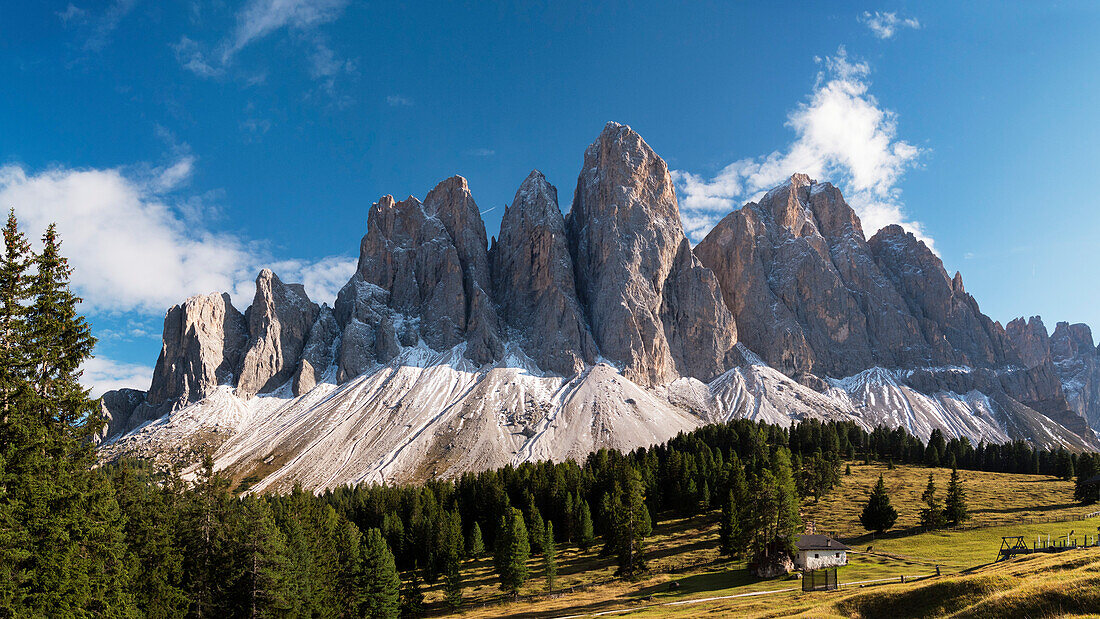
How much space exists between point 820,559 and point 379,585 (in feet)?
136

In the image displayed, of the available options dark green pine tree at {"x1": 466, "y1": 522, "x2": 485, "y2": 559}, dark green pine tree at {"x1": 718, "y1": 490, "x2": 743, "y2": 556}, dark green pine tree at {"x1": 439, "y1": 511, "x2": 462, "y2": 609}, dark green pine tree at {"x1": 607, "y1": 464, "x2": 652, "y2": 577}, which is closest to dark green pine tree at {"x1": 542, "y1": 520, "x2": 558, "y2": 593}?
dark green pine tree at {"x1": 607, "y1": 464, "x2": 652, "y2": 577}

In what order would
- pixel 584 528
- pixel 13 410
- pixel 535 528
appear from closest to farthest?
pixel 13 410
pixel 535 528
pixel 584 528

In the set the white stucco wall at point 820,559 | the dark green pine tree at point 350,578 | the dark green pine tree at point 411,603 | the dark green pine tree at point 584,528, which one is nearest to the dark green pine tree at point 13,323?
the dark green pine tree at point 350,578

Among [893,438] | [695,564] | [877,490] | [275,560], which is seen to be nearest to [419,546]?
[695,564]

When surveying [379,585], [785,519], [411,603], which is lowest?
[411,603]

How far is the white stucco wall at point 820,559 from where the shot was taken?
191ft

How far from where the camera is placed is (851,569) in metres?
56.0

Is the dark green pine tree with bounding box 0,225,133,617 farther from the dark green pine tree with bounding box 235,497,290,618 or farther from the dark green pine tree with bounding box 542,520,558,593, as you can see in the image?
the dark green pine tree with bounding box 542,520,558,593

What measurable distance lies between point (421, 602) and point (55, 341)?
5296 centimetres

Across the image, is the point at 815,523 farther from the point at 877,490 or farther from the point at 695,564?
the point at 695,564

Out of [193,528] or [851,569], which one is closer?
[193,528]

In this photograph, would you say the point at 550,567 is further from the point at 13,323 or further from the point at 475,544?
the point at 13,323

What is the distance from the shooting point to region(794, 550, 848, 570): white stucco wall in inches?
2290

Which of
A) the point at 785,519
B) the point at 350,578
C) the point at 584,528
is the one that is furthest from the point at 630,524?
the point at 350,578
